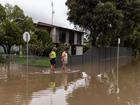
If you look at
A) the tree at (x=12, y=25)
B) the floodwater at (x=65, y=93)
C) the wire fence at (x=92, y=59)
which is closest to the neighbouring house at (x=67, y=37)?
the wire fence at (x=92, y=59)

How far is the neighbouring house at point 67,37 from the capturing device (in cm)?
5372

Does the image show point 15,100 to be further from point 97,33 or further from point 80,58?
point 97,33

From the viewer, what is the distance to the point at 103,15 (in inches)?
1401

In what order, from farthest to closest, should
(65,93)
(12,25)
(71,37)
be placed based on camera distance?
(71,37) → (12,25) → (65,93)

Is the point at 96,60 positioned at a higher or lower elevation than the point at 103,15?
lower

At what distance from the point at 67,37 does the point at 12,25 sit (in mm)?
26782

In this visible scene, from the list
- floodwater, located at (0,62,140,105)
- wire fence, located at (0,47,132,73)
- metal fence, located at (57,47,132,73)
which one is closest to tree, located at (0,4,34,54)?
wire fence, located at (0,47,132,73)

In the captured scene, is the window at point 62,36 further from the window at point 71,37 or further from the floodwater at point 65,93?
the floodwater at point 65,93

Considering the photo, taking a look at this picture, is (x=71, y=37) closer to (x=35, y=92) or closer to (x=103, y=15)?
(x=103, y=15)

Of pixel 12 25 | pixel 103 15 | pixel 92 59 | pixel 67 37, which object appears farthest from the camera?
pixel 67 37

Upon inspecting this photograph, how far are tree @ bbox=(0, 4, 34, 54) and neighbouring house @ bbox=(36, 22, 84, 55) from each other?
16414 mm

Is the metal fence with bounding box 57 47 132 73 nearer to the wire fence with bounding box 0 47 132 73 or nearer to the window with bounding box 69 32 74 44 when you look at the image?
the wire fence with bounding box 0 47 132 73

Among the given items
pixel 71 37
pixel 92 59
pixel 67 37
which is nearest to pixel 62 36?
pixel 67 37

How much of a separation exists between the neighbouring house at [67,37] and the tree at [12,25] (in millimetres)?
16414
